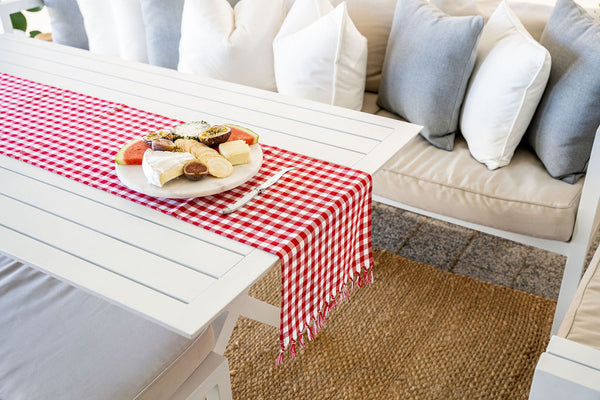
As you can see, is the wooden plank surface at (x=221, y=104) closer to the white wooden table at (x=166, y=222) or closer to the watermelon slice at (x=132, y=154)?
the white wooden table at (x=166, y=222)

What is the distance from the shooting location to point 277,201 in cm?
123

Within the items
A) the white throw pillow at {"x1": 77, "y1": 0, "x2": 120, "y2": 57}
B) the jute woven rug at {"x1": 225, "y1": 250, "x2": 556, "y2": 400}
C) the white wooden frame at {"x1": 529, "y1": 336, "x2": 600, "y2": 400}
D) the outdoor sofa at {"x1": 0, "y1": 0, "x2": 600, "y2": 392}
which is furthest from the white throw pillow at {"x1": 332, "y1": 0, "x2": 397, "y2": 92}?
the white wooden frame at {"x1": 529, "y1": 336, "x2": 600, "y2": 400}

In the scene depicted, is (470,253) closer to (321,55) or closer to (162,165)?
(321,55)

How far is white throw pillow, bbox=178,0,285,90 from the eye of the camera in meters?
2.38

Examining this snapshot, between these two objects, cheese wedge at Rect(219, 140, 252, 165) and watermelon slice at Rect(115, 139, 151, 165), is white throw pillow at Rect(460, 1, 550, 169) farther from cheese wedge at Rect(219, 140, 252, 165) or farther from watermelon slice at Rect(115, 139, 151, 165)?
watermelon slice at Rect(115, 139, 151, 165)

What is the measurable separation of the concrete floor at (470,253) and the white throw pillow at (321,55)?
0.58 metres

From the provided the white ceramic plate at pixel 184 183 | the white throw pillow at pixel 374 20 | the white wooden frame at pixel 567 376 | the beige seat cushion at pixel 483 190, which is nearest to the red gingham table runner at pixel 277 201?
the white ceramic plate at pixel 184 183

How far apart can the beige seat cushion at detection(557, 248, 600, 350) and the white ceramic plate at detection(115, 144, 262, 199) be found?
800mm

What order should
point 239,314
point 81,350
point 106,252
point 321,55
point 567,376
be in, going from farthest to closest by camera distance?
point 321,55 < point 239,314 < point 81,350 < point 106,252 < point 567,376

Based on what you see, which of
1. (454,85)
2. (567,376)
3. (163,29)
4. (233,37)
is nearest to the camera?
(567,376)

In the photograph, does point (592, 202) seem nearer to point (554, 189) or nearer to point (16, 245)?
point (554, 189)

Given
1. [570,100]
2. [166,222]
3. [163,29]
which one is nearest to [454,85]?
[570,100]

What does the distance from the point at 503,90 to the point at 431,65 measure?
27 cm

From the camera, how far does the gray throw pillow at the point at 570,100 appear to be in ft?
5.81
